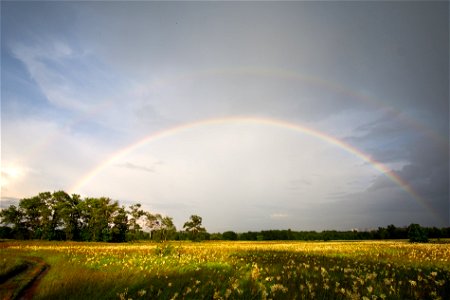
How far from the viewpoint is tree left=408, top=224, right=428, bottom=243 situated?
56.0 metres

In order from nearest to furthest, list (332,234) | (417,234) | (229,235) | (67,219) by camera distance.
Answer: (417,234) → (67,219) → (332,234) → (229,235)

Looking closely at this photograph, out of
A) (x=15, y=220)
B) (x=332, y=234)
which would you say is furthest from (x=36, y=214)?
(x=332, y=234)

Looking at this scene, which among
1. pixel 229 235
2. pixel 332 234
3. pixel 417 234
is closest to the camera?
pixel 417 234

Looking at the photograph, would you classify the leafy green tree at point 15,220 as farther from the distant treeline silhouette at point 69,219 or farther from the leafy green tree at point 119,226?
the leafy green tree at point 119,226

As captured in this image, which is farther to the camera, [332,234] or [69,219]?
[332,234]

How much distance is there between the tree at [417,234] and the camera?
56.0 metres

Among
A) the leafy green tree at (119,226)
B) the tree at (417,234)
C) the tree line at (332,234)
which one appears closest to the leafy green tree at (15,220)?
the leafy green tree at (119,226)

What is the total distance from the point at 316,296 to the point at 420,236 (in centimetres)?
6281

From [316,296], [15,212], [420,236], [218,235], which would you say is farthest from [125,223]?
[316,296]

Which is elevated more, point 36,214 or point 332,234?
point 36,214

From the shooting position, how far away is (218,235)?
142125mm

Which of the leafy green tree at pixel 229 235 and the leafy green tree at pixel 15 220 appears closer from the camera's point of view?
the leafy green tree at pixel 15 220

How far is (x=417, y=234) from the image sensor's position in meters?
57.0

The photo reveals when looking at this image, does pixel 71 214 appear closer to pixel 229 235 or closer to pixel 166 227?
pixel 166 227
